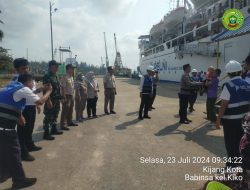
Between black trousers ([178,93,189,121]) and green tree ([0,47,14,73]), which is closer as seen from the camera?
black trousers ([178,93,189,121])

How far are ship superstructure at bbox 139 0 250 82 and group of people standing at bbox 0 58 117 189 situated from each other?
6623 mm

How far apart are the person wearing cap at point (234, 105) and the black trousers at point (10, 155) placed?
317 cm

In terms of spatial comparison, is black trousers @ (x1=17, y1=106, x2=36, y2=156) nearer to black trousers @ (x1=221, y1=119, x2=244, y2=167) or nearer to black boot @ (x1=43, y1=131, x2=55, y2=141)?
black boot @ (x1=43, y1=131, x2=55, y2=141)

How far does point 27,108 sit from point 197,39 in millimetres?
26885

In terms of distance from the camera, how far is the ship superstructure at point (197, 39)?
22.7 metres

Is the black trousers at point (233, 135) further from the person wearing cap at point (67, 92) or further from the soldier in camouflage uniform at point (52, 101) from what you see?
the person wearing cap at point (67, 92)

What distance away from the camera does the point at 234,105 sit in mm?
4660

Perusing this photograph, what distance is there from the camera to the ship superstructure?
22.7 m

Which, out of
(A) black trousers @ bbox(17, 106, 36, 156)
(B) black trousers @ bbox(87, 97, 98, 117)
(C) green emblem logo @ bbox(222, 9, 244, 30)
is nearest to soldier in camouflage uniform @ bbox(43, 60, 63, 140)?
(A) black trousers @ bbox(17, 106, 36, 156)

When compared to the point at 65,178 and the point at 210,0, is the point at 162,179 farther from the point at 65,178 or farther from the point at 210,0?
the point at 210,0

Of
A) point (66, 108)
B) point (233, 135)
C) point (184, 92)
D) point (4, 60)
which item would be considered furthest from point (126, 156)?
point (4, 60)

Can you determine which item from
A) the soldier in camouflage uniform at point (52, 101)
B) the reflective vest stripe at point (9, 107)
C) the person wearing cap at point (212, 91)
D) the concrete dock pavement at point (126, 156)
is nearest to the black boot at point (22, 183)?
the concrete dock pavement at point (126, 156)

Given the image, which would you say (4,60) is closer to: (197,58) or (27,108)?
(197,58)

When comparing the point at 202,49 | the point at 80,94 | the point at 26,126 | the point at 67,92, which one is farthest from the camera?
the point at 202,49
